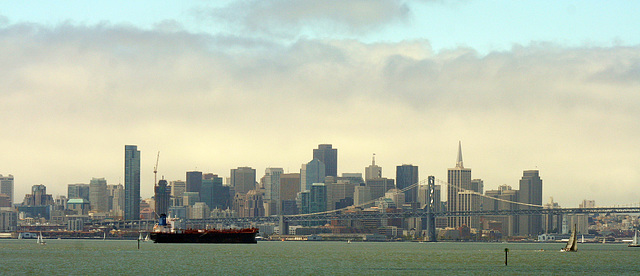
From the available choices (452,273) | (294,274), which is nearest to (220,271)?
(294,274)

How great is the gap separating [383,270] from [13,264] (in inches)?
1480

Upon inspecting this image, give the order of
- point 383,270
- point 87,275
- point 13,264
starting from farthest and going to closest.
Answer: point 13,264 < point 383,270 < point 87,275

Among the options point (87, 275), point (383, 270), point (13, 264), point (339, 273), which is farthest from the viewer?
point (13, 264)

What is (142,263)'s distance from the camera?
103250 mm

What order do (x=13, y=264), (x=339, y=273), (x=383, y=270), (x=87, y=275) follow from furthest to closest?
1. (x=13, y=264)
2. (x=383, y=270)
3. (x=339, y=273)
4. (x=87, y=275)

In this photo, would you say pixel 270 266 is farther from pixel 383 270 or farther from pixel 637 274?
pixel 637 274

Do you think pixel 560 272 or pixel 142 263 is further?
pixel 142 263

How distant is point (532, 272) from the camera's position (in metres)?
93.6

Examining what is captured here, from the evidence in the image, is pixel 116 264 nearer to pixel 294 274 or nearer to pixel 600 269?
pixel 294 274

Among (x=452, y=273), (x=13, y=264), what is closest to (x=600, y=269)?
(x=452, y=273)

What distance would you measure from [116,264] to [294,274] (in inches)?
964

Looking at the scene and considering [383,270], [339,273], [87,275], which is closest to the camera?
[87,275]

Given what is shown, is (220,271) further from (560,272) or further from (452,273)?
(560,272)

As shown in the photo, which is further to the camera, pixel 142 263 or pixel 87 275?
pixel 142 263
